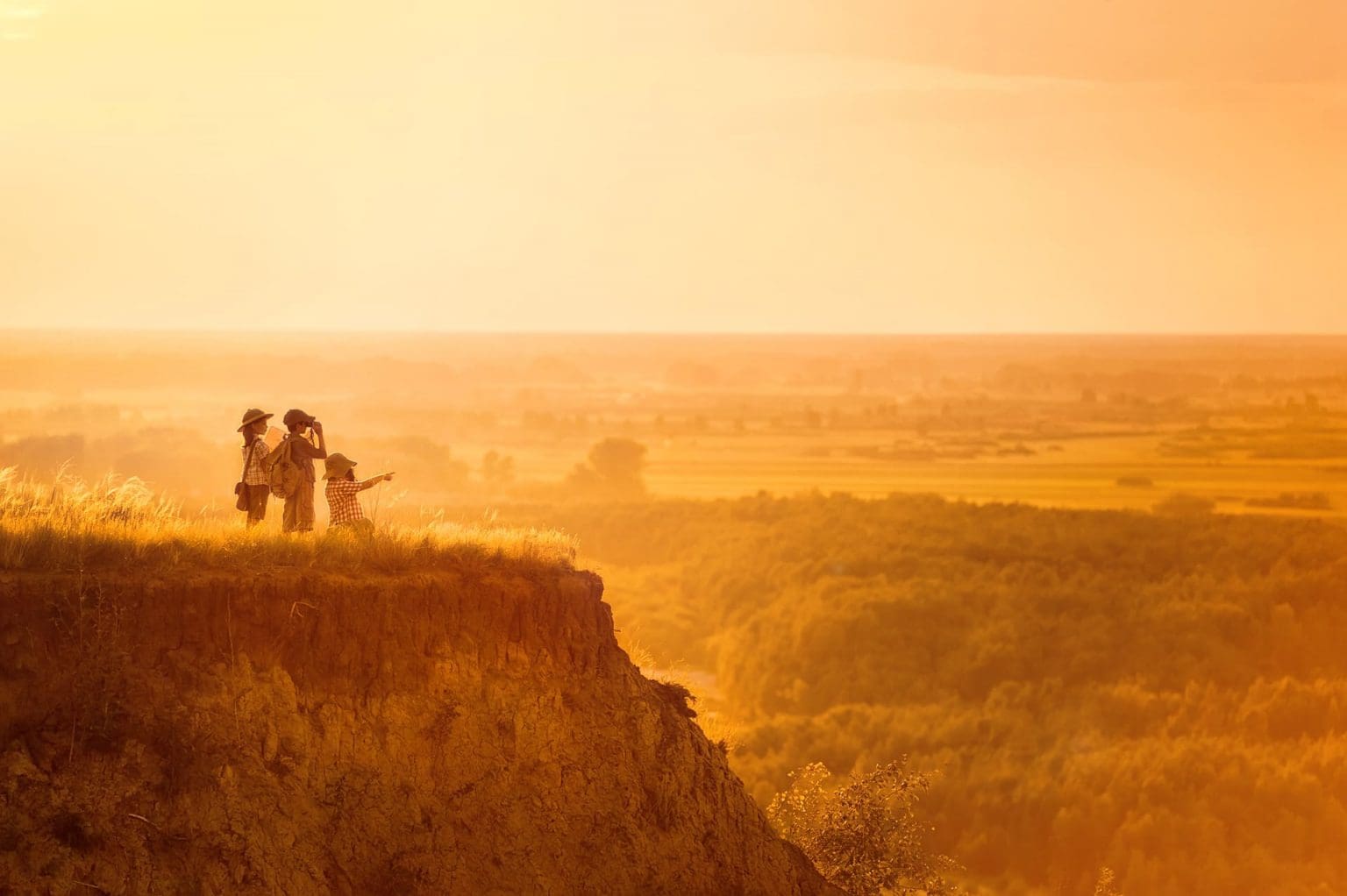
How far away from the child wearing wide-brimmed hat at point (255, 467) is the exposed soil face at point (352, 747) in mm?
2936

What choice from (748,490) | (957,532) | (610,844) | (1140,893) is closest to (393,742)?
(610,844)

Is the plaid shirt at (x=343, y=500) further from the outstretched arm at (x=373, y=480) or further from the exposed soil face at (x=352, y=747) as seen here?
the exposed soil face at (x=352, y=747)

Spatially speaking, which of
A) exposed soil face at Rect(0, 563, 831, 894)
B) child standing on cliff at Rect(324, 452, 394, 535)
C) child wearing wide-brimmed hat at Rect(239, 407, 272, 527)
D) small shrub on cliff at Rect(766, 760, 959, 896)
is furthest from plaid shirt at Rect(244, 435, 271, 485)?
small shrub on cliff at Rect(766, 760, 959, 896)

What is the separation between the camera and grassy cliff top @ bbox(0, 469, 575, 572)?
13461mm

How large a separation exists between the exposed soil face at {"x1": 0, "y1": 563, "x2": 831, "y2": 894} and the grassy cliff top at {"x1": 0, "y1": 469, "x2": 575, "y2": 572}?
291mm

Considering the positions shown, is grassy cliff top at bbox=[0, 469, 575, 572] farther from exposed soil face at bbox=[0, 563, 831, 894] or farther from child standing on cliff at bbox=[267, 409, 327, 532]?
child standing on cliff at bbox=[267, 409, 327, 532]

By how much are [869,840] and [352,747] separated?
28.3ft

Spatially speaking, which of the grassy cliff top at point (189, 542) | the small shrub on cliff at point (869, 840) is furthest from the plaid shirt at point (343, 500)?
the small shrub on cliff at point (869, 840)

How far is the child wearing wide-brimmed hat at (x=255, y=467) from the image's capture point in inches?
655

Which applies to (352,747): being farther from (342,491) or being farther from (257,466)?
(257,466)

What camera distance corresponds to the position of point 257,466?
54.8 ft

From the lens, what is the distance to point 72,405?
141750mm

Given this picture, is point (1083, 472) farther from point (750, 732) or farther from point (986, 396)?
point (750, 732)

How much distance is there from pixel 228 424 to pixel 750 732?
89.5m
